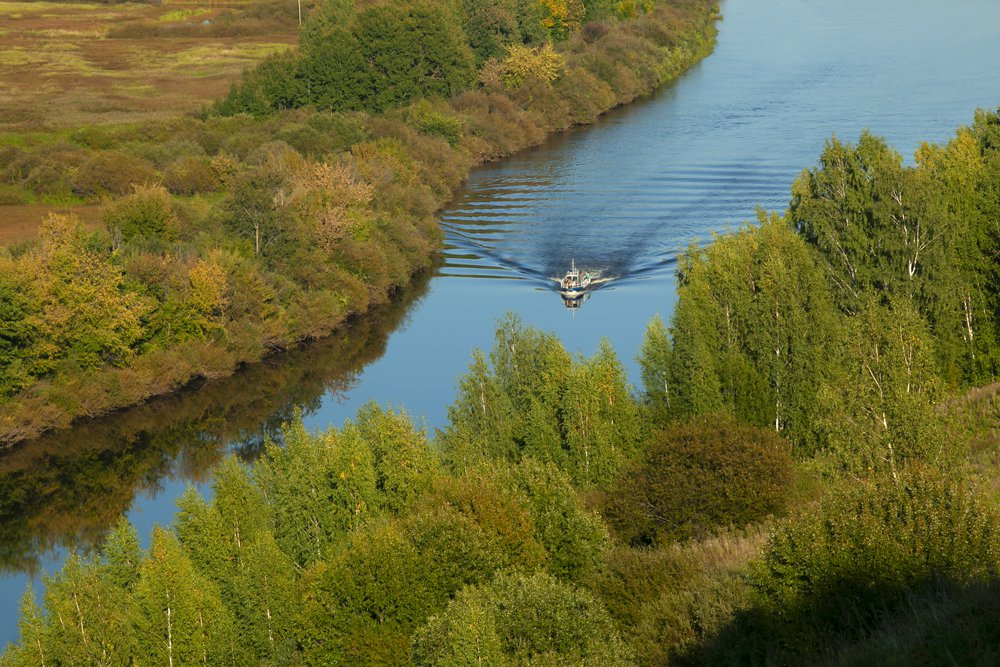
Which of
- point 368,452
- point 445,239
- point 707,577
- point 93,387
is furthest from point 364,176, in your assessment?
point 707,577

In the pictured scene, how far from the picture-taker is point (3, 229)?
78.2 meters

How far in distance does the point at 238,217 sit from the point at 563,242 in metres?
19.6

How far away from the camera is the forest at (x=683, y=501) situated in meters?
24.3

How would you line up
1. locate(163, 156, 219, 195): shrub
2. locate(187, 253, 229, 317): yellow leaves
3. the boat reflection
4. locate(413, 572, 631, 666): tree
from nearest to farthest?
locate(413, 572, 631, 666): tree, locate(187, 253, 229, 317): yellow leaves, the boat reflection, locate(163, 156, 219, 195): shrub

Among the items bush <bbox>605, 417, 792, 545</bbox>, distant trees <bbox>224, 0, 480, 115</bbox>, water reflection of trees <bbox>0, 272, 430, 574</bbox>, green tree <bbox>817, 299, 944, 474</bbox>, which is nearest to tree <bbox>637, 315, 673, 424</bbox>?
green tree <bbox>817, 299, 944, 474</bbox>

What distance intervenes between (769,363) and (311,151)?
52250 millimetres

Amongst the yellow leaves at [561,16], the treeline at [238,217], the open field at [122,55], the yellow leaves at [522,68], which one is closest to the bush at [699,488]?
the treeline at [238,217]

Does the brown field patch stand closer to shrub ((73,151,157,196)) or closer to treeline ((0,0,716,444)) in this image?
treeline ((0,0,716,444))

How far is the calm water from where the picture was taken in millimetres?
52750

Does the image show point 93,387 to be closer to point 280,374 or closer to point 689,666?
point 280,374

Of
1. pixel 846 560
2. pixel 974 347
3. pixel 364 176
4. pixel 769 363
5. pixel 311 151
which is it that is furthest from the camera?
pixel 311 151

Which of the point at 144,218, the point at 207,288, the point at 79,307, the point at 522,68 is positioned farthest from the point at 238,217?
the point at 522,68

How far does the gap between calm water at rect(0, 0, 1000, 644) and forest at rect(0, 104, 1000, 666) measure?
33.3 ft

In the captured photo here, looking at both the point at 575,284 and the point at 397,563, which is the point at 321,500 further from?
the point at 575,284
